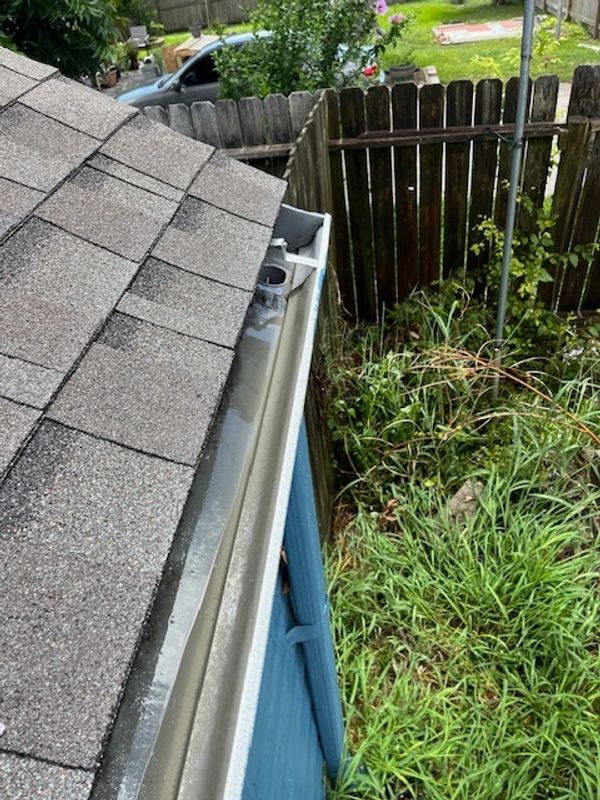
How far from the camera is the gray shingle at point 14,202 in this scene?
128 cm

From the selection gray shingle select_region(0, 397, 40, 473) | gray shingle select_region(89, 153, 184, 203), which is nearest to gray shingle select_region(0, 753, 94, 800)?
gray shingle select_region(0, 397, 40, 473)

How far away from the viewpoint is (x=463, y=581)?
283cm

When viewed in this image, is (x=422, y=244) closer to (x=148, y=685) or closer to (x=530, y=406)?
(x=530, y=406)

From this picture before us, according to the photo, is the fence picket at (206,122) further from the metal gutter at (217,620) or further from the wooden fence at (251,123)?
the metal gutter at (217,620)

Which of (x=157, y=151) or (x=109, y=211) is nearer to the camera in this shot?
(x=109, y=211)

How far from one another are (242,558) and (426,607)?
2.00 metres

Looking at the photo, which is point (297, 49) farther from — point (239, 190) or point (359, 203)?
point (239, 190)

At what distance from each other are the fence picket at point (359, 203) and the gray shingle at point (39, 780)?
3831 millimetres

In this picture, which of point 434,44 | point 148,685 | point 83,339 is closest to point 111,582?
point 148,685

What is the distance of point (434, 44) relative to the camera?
1581cm

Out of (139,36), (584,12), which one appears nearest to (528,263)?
(584,12)

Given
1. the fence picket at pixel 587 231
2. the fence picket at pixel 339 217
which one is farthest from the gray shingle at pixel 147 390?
the fence picket at pixel 587 231

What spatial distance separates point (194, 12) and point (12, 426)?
86.3ft

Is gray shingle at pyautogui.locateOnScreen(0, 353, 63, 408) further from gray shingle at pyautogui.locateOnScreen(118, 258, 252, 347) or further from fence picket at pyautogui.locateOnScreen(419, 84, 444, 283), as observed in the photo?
fence picket at pyautogui.locateOnScreen(419, 84, 444, 283)
